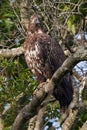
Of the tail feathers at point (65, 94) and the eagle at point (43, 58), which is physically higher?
the eagle at point (43, 58)

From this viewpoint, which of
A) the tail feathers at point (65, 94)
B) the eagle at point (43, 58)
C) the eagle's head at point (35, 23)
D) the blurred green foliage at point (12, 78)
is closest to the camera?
the tail feathers at point (65, 94)

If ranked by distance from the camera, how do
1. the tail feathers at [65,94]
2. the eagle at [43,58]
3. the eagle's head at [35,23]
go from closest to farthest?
1. the tail feathers at [65,94]
2. the eagle at [43,58]
3. the eagle's head at [35,23]

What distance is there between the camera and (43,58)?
648 centimetres

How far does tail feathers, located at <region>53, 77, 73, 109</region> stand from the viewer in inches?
244

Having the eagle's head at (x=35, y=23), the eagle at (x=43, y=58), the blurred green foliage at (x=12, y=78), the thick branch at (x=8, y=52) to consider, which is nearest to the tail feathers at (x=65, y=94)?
the eagle at (x=43, y=58)

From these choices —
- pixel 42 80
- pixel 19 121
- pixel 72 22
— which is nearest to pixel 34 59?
pixel 42 80

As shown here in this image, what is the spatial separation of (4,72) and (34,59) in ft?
1.39

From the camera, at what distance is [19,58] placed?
684 centimetres

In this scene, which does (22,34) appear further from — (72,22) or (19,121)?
(19,121)

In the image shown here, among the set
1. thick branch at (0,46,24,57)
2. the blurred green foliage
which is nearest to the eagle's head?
the blurred green foliage

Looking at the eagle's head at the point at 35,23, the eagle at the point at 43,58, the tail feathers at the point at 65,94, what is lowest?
the tail feathers at the point at 65,94

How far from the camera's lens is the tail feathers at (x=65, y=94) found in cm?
619

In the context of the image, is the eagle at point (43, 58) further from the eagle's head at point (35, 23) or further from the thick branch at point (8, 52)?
the thick branch at point (8, 52)

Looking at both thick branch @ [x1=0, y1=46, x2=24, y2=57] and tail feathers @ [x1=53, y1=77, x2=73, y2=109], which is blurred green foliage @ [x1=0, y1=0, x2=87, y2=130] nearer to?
thick branch @ [x1=0, y1=46, x2=24, y2=57]
